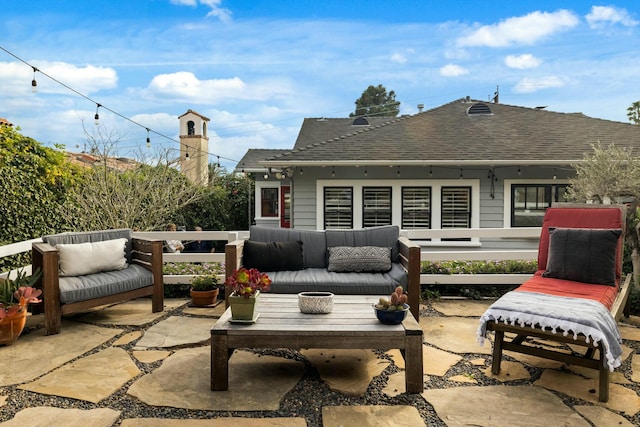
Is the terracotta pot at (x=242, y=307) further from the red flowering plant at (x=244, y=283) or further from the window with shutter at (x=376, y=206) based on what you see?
the window with shutter at (x=376, y=206)

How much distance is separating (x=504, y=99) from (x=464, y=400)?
12.5m

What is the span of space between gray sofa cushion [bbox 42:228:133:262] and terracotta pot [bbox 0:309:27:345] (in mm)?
812

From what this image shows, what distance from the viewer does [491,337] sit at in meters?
3.83

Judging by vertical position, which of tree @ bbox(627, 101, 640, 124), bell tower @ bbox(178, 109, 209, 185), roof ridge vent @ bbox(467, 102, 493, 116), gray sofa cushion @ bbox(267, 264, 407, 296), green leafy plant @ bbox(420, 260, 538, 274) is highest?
tree @ bbox(627, 101, 640, 124)

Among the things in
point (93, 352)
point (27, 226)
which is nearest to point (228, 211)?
point (27, 226)

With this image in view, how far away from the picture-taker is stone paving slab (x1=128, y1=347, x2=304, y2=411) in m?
2.57

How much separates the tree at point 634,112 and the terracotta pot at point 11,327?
74.9ft

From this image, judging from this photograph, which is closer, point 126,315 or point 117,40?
point 126,315

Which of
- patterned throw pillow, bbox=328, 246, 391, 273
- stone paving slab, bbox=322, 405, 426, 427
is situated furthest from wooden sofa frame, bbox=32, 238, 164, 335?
stone paving slab, bbox=322, 405, 426, 427

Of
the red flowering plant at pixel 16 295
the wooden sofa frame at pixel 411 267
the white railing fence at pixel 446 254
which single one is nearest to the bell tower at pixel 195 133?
the white railing fence at pixel 446 254

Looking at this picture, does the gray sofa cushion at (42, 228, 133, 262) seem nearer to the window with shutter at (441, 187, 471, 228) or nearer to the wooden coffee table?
the wooden coffee table

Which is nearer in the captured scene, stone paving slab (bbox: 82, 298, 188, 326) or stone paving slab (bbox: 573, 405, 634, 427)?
stone paving slab (bbox: 573, 405, 634, 427)

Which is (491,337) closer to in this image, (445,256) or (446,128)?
Result: (445,256)

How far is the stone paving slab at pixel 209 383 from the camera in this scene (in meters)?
2.57
